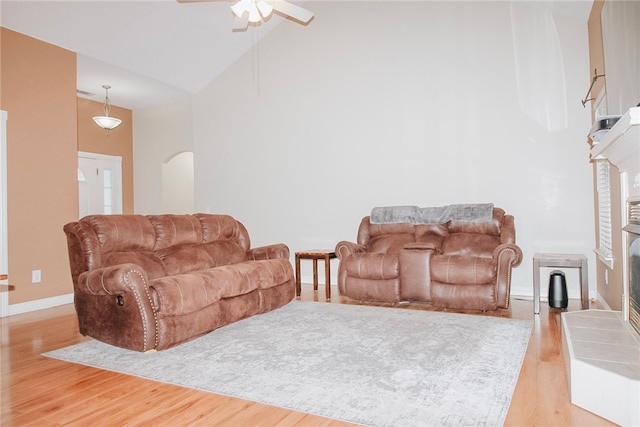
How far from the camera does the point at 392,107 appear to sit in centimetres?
548

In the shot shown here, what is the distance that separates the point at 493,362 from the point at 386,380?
2.36ft

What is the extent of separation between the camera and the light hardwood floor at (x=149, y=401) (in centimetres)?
193

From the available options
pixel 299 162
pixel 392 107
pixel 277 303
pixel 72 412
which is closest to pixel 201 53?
pixel 299 162

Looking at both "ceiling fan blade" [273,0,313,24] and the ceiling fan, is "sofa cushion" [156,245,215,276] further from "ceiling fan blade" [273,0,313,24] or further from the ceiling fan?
"ceiling fan blade" [273,0,313,24]

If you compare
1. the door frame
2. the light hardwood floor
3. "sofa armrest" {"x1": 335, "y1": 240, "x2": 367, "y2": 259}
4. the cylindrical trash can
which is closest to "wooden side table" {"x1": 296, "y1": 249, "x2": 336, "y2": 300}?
"sofa armrest" {"x1": 335, "y1": 240, "x2": 367, "y2": 259}

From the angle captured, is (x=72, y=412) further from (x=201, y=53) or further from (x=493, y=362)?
(x=201, y=53)

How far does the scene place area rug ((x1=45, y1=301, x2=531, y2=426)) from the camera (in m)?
2.02

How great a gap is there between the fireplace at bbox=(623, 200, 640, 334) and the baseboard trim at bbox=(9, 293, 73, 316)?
5.26 meters

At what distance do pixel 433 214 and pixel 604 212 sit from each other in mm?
1587

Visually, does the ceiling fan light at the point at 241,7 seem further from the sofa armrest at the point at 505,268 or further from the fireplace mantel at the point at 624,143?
the sofa armrest at the point at 505,268

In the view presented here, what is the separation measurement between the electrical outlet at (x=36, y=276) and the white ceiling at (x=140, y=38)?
256cm

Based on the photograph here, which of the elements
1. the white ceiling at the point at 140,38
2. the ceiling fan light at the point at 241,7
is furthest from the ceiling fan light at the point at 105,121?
the ceiling fan light at the point at 241,7

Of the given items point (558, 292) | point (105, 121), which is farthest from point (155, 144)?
point (558, 292)

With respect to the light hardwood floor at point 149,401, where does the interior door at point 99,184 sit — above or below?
above
